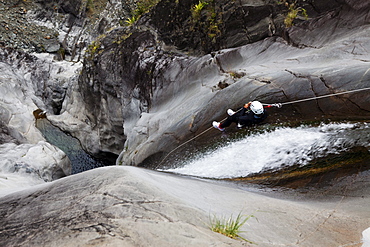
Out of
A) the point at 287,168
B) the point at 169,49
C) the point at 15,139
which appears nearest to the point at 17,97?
the point at 15,139

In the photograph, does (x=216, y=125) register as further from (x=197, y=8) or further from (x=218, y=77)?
(x=197, y=8)

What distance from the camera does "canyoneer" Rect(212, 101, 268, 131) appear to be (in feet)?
25.5

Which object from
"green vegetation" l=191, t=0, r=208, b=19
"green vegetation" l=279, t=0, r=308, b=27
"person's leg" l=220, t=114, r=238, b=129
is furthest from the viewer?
"green vegetation" l=191, t=0, r=208, b=19

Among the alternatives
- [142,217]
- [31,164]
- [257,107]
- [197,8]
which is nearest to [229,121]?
[257,107]

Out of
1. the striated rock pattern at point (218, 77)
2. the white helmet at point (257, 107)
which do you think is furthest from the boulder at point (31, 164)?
the white helmet at point (257, 107)

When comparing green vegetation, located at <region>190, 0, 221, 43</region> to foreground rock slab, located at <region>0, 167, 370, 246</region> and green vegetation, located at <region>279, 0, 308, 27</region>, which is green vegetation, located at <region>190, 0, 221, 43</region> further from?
foreground rock slab, located at <region>0, 167, 370, 246</region>

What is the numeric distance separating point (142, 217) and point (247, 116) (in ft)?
20.1

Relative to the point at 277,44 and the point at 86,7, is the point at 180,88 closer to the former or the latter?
the point at 277,44

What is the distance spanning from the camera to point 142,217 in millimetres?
2670

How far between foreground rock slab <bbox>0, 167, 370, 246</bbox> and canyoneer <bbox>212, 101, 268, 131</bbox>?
3775 millimetres

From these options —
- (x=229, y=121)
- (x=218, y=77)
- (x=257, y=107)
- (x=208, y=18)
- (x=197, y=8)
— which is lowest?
(x=229, y=121)

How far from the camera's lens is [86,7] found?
38.5 metres

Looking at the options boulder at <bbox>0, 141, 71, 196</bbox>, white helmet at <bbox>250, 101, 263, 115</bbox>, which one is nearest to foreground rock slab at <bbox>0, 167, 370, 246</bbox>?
white helmet at <bbox>250, 101, 263, 115</bbox>

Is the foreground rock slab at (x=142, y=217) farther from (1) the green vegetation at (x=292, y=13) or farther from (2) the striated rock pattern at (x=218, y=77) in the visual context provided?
(1) the green vegetation at (x=292, y=13)
